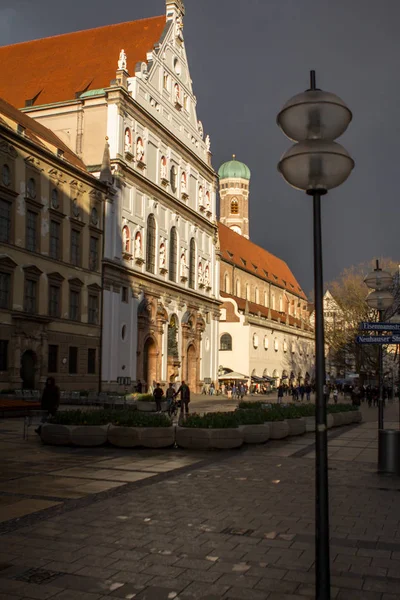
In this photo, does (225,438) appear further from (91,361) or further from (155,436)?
(91,361)

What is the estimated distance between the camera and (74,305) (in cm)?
4316

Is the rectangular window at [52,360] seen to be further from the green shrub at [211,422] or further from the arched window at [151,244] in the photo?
the green shrub at [211,422]

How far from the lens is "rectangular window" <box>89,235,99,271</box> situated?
148 feet

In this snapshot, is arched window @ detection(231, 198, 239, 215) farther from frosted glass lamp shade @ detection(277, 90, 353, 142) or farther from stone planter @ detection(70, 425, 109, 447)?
frosted glass lamp shade @ detection(277, 90, 353, 142)

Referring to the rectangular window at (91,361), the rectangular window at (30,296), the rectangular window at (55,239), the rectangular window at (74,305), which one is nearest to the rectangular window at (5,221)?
the rectangular window at (30,296)

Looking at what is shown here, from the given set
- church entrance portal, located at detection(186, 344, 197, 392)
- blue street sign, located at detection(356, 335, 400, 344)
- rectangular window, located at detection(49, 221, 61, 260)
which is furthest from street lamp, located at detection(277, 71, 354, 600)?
church entrance portal, located at detection(186, 344, 197, 392)

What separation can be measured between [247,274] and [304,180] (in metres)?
89.5

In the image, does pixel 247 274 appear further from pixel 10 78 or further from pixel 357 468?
pixel 357 468

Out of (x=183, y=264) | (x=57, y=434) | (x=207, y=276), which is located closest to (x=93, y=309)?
(x=183, y=264)

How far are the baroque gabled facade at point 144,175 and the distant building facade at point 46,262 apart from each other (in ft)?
7.32

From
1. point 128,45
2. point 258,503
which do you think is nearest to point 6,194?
point 128,45

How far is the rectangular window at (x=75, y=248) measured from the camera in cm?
4288

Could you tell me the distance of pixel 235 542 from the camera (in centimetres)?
761

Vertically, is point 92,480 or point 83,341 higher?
point 83,341
